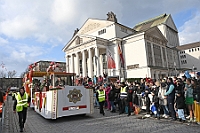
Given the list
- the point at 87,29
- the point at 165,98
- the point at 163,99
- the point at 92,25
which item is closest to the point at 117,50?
the point at 92,25

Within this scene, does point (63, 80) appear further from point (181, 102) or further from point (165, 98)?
point (181, 102)

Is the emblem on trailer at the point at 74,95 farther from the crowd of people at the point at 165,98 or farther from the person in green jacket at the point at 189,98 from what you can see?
the person in green jacket at the point at 189,98

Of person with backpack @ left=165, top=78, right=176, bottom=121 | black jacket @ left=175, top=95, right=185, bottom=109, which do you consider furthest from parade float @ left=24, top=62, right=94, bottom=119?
black jacket @ left=175, top=95, right=185, bottom=109

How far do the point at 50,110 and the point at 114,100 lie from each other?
457cm

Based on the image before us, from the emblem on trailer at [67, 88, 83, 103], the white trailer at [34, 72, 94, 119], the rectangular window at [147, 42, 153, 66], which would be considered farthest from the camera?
the rectangular window at [147, 42, 153, 66]

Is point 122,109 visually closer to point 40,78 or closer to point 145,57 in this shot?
point 40,78

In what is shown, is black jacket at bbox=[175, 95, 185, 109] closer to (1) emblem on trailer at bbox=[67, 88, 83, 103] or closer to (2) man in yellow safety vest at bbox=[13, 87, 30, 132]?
(1) emblem on trailer at bbox=[67, 88, 83, 103]

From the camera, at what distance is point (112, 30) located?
4353cm

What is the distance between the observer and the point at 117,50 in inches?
1661

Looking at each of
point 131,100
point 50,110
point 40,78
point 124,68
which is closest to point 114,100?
point 131,100

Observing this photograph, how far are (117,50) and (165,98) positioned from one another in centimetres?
3446

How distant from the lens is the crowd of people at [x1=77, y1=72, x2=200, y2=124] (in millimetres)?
7370

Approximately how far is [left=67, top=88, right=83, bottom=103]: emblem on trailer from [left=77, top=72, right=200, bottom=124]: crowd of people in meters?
1.83

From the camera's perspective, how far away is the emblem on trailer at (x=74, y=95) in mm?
8641
